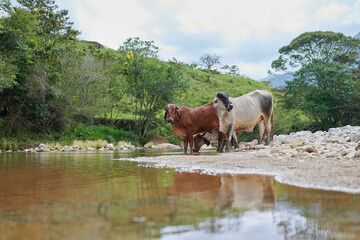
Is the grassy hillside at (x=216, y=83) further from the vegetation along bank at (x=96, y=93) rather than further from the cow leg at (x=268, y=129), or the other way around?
the cow leg at (x=268, y=129)

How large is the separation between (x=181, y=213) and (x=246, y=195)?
2.77 ft

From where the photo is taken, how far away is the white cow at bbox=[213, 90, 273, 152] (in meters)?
9.44

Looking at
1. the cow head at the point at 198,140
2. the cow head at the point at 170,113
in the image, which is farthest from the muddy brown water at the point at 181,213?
the cow head at the point at 198,140

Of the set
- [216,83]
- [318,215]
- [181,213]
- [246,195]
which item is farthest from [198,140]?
[216,83]

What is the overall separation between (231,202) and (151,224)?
0.84 meters

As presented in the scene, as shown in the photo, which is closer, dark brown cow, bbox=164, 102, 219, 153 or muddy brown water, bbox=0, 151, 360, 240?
muddy brown water, bbox=0, 151, 360, 240

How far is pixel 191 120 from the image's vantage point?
31.0 ft

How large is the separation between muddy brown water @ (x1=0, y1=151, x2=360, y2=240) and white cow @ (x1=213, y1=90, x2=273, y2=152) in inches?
248

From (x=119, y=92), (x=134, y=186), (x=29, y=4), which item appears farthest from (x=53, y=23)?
(x=134, y=186)

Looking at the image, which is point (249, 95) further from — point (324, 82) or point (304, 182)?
point (324, 82)

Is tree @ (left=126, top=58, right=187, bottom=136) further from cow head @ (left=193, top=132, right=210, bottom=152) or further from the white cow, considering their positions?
cow head @ (left=193, top=132, right=210, bottom=152)

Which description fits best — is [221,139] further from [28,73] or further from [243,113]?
[28,73]

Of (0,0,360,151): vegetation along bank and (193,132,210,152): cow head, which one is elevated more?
(0,0,360,151): vegetation along bank

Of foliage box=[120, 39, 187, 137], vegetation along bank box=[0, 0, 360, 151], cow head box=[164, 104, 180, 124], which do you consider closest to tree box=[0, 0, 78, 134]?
vegetation along bank box=[0, 0, 360, 151]
